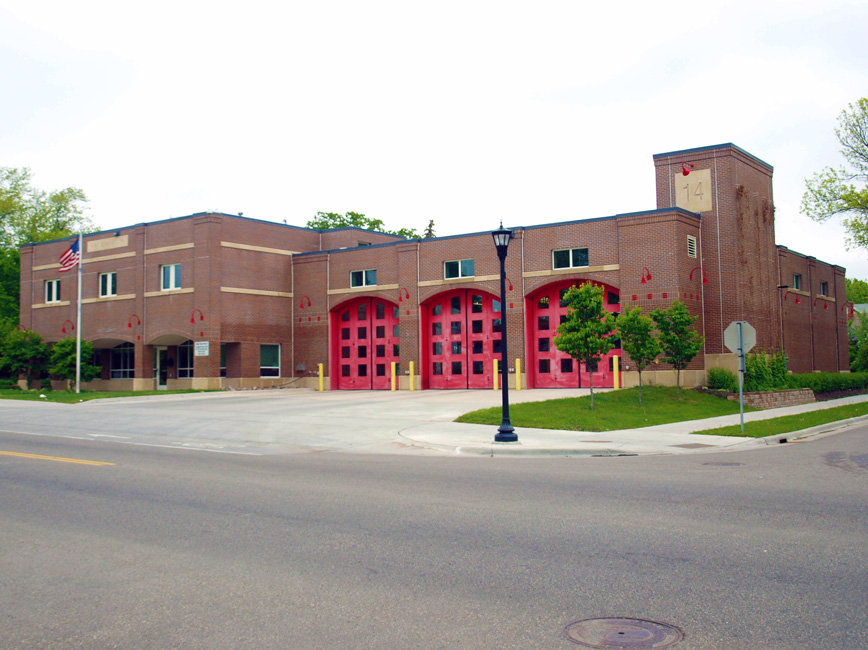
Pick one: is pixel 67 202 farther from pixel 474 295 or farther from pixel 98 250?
pixel 474 295

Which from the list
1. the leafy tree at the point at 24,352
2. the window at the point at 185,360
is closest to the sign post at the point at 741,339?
the window at the point at 185,360

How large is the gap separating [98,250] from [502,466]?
38.2m

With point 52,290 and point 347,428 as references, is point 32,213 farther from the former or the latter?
point 347,428

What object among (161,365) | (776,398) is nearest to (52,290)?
(161,365)

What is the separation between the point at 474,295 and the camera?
117ft

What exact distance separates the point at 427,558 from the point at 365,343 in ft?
108

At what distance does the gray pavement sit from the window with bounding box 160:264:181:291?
1184 cm

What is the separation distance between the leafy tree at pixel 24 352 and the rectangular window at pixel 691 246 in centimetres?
3466

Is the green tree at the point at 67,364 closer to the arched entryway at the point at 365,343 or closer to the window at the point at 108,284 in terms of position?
the window at the point at 108,284

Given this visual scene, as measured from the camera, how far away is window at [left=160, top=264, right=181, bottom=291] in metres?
40.4

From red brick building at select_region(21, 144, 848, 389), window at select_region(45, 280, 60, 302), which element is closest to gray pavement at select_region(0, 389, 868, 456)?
red brick building at select_region(21, 144, 848, 389)

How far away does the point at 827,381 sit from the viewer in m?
35.2

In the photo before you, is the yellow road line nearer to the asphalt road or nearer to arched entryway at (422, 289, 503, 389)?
the asphalt road

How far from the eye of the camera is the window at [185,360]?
4075 cm
